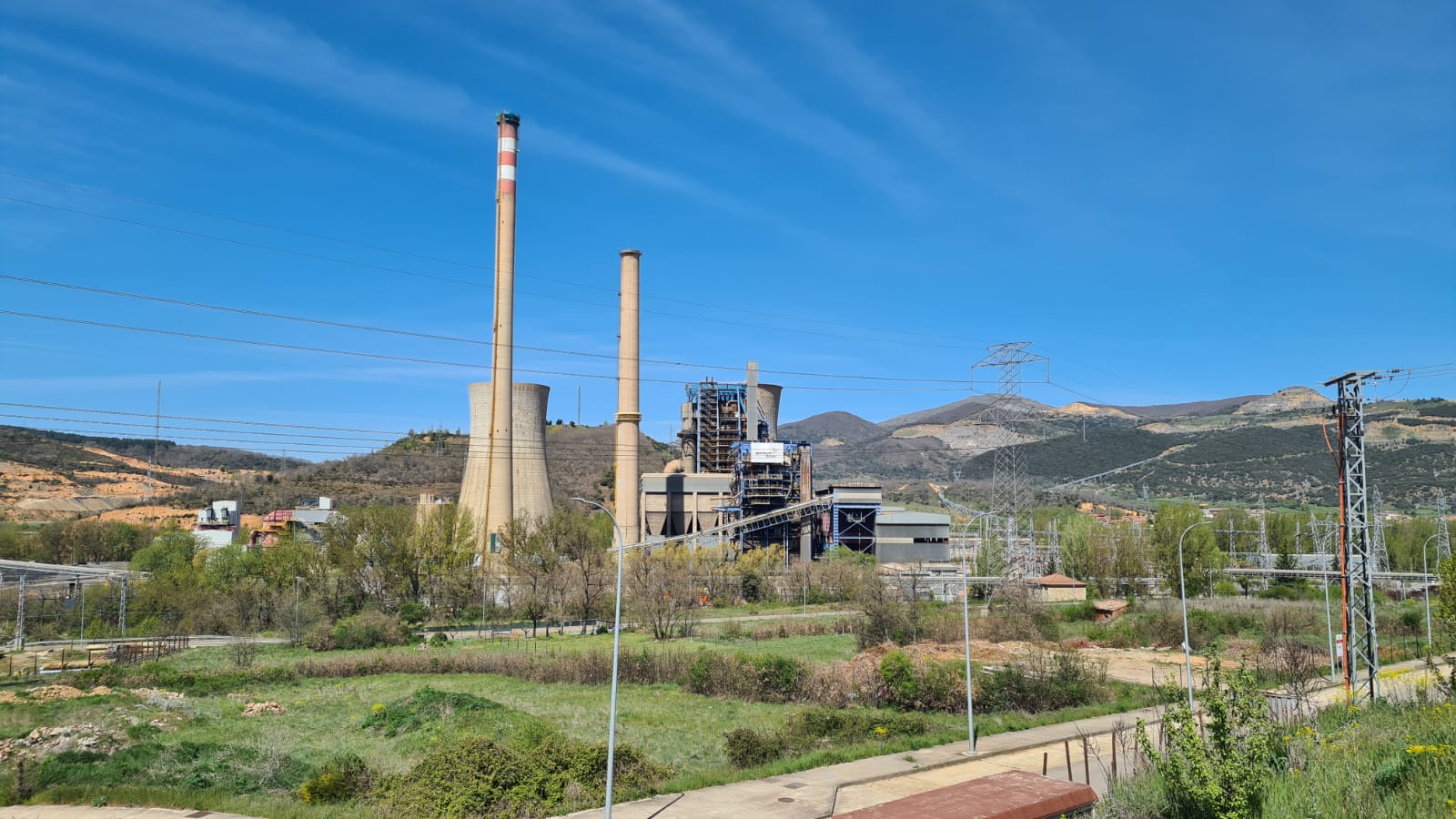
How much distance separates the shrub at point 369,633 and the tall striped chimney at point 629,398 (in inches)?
1017

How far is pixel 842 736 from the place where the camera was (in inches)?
943

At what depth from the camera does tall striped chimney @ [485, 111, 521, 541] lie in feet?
200

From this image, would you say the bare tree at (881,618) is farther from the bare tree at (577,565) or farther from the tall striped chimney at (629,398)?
the tall striped chimney at (629,398)

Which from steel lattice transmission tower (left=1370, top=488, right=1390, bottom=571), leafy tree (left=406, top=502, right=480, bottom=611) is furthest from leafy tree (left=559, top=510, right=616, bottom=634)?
steel lattice transmission tower (left=1370, top=488, right=1390, bottom=571)

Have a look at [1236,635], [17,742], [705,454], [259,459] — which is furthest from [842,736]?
[259,459]

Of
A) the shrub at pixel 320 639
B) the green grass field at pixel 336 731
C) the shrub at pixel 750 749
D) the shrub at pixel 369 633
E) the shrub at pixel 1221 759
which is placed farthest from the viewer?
the shrub at pixel 369 633

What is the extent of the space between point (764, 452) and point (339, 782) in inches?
2472

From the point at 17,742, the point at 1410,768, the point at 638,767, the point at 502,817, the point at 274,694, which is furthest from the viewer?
the point at 274,694

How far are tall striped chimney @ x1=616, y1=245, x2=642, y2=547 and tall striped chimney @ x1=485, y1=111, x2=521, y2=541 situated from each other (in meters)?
11.0

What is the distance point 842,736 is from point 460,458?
12522 centimetres

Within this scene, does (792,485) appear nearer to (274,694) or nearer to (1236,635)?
(1236,635)

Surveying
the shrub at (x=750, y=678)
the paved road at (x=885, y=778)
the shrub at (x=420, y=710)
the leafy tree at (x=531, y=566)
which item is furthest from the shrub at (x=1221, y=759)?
the leafy tree at (x=531, y=566)

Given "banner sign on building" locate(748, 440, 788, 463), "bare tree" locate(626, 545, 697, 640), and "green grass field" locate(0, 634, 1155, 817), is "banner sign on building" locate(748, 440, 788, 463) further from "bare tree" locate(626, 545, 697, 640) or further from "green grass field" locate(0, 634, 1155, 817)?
"green grass field" locate(0, 634, 1155, 817)

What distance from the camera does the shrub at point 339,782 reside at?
18234mm
